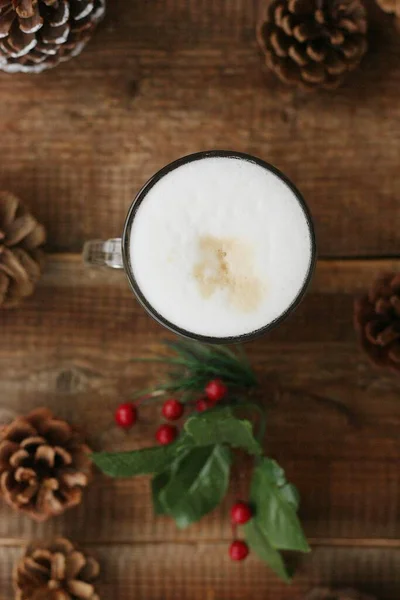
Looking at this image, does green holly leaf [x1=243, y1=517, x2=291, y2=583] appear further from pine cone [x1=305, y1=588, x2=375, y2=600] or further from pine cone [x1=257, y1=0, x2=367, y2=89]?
pine cone [x1=257, y1=0, x2=367, y2=89]

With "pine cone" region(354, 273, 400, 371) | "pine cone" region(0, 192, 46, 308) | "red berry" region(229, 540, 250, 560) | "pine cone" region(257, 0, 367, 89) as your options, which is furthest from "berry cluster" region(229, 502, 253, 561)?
"pine cone" region(257, 0, 367, 89)

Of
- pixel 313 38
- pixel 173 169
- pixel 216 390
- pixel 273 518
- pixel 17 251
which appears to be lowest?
pixel 273 518

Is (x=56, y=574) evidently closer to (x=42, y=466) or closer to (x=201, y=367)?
(x=42, y=466)

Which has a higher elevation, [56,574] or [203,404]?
[203,404]

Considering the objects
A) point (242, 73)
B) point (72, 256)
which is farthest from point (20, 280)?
point (242, 73)

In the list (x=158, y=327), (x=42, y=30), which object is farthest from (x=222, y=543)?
(x=42, y=30)

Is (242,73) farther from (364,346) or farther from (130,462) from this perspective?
(130,462)
